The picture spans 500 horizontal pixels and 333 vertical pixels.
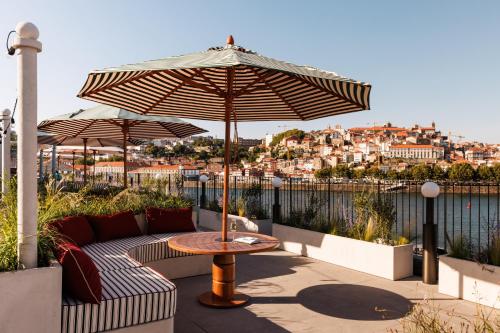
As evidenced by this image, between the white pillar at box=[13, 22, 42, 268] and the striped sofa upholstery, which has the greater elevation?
the white pillar at box=[13, 22, 42, 268]

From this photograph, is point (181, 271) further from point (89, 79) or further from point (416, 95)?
point (416, 95)

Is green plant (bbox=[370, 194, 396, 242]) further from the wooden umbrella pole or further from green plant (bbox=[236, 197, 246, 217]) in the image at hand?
green plant (bbox=[236, 197, 246, 217])

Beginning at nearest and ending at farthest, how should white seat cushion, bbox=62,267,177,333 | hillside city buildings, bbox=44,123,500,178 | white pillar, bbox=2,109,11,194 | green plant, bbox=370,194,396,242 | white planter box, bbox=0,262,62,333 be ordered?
white planter box, bbox=0,262,62,333 → white seat cushion, bbox=62,267,177,333 → green plant, bbox=370,194,396,242 → white pillar, bbox=2,109,11,194 → hillside city buildings, bbox=44,123,500,178

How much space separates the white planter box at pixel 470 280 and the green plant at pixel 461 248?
131mm

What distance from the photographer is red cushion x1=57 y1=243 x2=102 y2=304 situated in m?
2.46

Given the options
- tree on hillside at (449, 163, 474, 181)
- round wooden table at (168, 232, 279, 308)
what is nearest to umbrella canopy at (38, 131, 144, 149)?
round wooden table at (168, 232, 279, 308)

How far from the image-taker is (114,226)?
4840 millimetres

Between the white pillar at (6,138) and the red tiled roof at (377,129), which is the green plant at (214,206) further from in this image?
the red tiled roof at (377,129)

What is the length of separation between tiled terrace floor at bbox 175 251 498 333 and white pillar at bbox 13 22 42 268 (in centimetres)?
151

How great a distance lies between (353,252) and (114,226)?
3187mm

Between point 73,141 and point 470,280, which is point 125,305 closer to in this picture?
point 470,280

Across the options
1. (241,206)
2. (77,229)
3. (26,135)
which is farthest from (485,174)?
(26,135)

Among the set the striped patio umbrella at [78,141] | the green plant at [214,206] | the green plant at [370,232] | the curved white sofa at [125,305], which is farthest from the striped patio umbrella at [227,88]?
the striped patio umbrella at [78,141]

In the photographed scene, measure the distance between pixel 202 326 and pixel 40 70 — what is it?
94.2 inches
